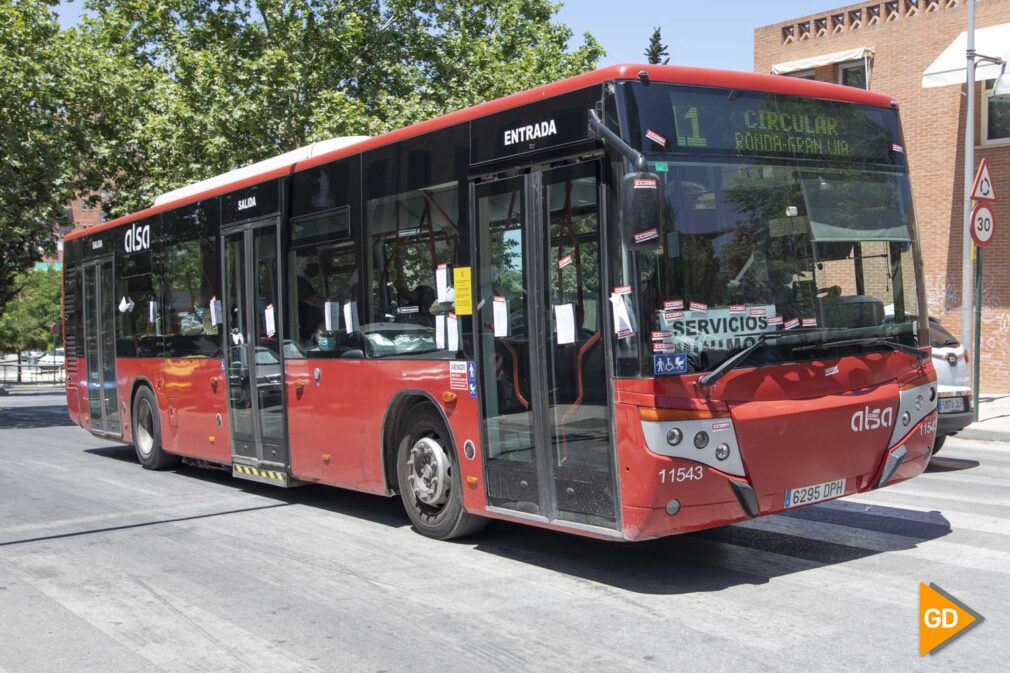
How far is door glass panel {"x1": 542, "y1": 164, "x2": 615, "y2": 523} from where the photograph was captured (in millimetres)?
6164

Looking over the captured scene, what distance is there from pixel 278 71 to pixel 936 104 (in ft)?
51.4

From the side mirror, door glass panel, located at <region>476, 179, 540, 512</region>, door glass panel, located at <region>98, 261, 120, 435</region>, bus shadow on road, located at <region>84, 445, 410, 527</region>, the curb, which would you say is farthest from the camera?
the curb

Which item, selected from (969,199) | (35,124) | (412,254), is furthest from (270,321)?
(35,124)

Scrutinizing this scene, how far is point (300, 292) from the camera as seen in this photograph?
945cm

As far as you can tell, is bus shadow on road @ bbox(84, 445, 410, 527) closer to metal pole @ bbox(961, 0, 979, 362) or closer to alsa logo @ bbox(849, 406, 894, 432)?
alsa logo @ bbox(849, 406, 894, 432)

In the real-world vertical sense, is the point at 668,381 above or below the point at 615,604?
above

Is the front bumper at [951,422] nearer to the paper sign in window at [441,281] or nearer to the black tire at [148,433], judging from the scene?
the paper sign in window at [441,281]

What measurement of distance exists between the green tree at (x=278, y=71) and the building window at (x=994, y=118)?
11.6 m

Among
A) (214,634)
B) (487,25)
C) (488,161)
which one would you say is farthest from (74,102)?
(214,634)

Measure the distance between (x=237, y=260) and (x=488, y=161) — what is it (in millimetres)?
4387

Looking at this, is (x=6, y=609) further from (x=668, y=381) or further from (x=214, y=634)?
(x=668, y=381)

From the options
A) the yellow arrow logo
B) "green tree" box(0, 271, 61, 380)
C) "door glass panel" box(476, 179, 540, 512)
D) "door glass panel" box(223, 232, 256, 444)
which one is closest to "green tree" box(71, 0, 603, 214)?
"door glass panel" box(223, 232, 256, 444)

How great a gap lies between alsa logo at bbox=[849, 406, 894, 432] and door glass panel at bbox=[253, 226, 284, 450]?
214 inches

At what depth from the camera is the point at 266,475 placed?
33.0ft
